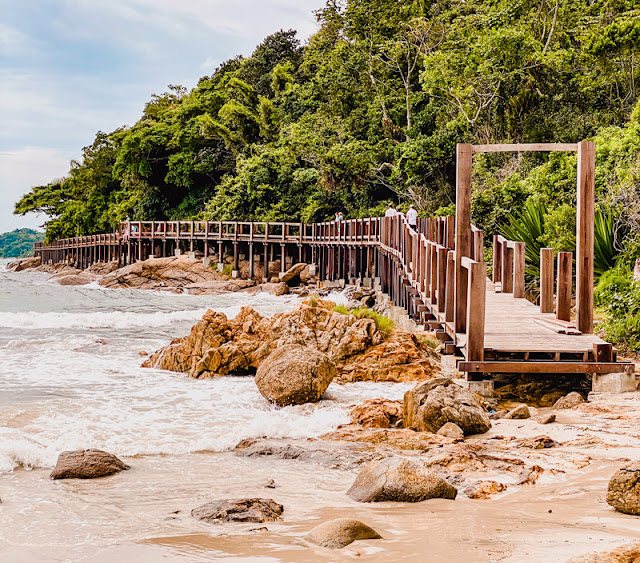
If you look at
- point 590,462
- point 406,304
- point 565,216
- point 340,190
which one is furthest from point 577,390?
point 340,190

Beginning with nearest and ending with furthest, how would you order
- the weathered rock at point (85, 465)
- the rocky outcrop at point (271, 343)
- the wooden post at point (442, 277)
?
the weathered rock at point (85, 465) → the wooden post at point (442, 277) → the rocky outcrop at point (271, 343)

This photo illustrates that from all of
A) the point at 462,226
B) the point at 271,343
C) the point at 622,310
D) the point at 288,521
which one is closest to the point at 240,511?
the point at 288,521

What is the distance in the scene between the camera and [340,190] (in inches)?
1510

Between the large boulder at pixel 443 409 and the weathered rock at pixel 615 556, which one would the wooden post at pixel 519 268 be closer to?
the large boulder at pixel 443 409

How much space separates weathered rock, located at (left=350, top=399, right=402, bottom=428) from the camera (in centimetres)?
902

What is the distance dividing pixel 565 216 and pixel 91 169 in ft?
176

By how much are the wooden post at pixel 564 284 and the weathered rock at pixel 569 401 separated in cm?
211

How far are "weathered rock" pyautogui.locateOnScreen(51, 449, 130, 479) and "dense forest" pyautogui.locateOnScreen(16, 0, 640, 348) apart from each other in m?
8.21

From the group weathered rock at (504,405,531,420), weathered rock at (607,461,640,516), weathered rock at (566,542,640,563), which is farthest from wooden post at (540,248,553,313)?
weathered rock at (566,542,640,563)

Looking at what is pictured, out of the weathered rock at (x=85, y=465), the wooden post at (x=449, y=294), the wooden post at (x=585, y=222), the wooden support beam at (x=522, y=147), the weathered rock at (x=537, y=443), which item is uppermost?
the wooden support beam at (x=522, y=147)

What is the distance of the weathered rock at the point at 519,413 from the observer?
28.1 ft

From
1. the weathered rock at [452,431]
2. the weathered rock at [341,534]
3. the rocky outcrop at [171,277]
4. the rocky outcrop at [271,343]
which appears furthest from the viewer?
the rocky outcrop at [171,277]

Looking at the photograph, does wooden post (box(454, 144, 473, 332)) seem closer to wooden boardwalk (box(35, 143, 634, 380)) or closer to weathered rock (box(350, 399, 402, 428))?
wooden boardwalk (box(35, 143, 634, 380))

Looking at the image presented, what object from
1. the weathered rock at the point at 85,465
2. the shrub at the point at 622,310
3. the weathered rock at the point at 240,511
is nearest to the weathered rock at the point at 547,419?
the weathered rock at the point at 240,511
